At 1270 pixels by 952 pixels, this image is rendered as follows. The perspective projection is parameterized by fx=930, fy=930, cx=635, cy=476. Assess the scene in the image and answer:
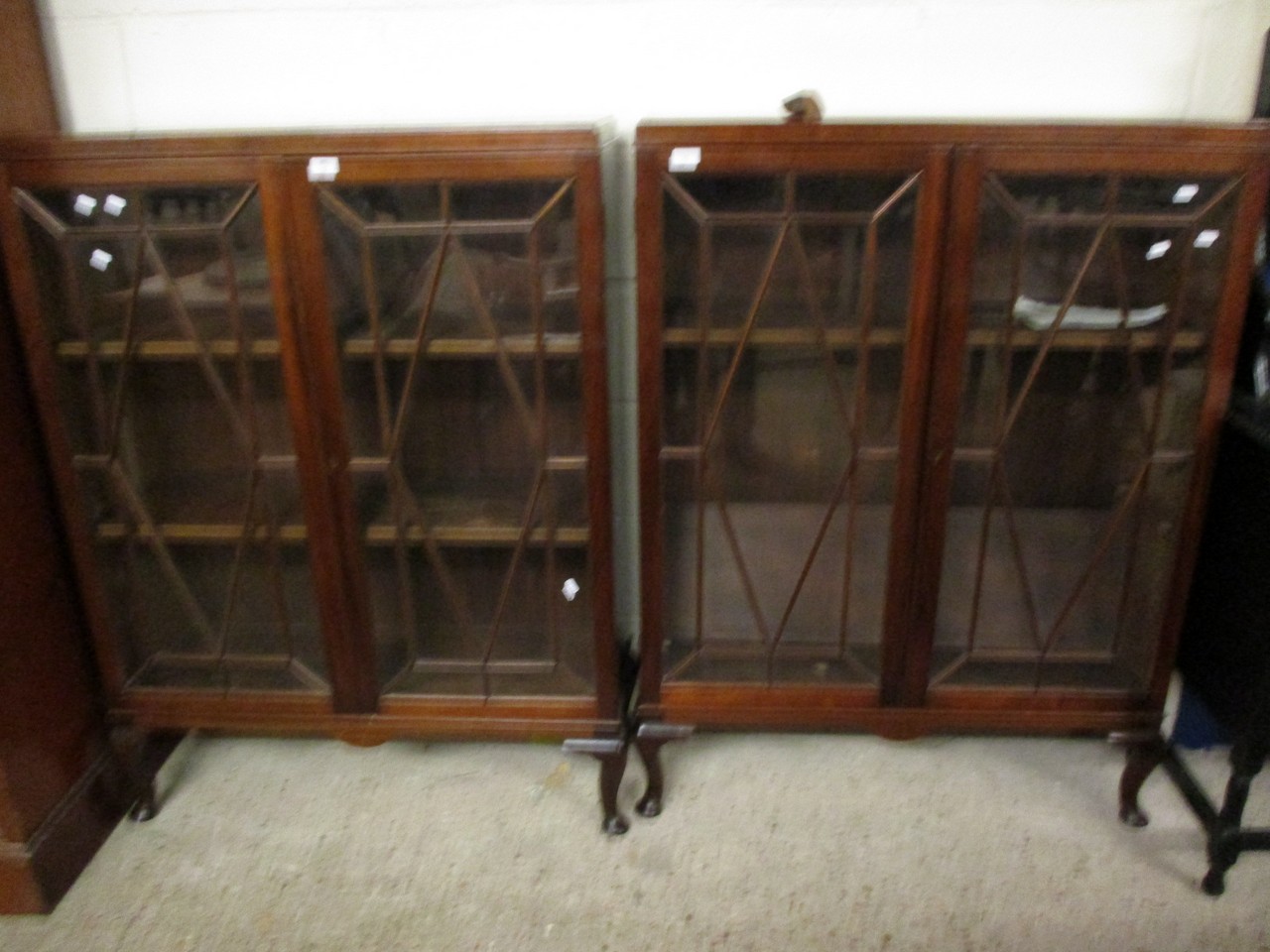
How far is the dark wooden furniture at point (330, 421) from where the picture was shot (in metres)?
1.54

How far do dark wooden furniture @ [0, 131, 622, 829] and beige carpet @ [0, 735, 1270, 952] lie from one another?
19 cm

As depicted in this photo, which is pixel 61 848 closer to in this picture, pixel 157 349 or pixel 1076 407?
pixel 157 349

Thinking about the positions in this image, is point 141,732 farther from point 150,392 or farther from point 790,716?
point 790,716

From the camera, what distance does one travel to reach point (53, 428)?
65.9 inches

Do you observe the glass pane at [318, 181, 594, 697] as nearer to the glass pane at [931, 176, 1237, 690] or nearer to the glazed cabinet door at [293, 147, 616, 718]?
the glazed cabinet door at [293, 147, 616, 718]

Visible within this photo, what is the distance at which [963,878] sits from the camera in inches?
68.2

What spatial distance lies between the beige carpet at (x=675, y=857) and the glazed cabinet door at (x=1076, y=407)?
1.00 ft

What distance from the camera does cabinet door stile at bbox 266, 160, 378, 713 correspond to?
5.05ft

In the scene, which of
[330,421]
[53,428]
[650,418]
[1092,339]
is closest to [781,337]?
[650,418]

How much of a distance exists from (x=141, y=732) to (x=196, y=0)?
1.47 metres

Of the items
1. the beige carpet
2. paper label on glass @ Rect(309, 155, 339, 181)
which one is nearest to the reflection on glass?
the beige carpet

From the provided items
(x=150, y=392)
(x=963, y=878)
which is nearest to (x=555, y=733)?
(x=963, y=878)

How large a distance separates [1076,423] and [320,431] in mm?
1377

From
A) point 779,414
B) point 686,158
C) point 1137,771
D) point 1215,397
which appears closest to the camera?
point 686,158
